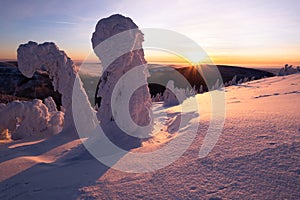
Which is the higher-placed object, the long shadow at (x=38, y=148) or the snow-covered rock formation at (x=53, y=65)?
the snow-covered rock formation at (x=53, y=65)

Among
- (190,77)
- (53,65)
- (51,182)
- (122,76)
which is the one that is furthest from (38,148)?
(190,77)

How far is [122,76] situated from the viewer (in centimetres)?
712

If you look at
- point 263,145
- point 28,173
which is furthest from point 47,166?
point 263,145

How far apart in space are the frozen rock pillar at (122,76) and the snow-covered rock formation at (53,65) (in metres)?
2.76

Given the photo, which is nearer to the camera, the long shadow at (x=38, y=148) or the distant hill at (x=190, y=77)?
the long shadow at (x=38, y=148)

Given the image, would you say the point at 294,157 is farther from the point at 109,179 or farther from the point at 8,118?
the point at 8,118

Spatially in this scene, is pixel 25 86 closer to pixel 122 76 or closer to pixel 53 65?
pixel 53 65

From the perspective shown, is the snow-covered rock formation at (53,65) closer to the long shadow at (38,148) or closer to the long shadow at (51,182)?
the long shadow at (38,148)

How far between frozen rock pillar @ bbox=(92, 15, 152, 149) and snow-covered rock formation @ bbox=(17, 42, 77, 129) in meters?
2.76

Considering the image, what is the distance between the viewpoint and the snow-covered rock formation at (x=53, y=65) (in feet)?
27.9

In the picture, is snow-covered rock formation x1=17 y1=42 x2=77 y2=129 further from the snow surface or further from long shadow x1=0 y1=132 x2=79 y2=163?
the snow surface

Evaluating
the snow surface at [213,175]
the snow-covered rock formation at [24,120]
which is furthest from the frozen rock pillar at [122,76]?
the snow-covered rock formation at [24,120]

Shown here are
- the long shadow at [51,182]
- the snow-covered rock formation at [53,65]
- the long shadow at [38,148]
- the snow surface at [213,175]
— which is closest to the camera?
the snow surface at [213,175]

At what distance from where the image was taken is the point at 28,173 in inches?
174
